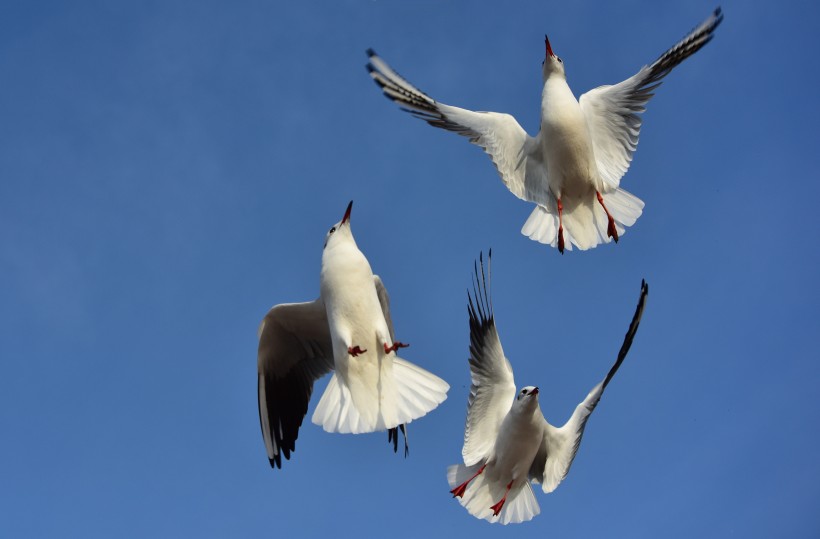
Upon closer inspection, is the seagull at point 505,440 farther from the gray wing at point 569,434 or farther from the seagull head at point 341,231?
the seagull head at point 341,231

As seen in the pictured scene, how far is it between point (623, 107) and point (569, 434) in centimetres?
267

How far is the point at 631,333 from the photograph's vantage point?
880 cm

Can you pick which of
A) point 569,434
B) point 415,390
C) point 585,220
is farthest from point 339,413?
point 585,220

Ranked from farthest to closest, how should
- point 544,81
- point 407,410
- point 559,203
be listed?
point 544,81 → point 559,203 → point 407,410

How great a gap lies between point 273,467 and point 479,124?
3262 millimetres

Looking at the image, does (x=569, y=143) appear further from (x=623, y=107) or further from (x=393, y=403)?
(x=393, y=403)

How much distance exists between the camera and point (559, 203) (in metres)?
8.56

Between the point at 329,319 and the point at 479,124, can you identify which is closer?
the point at 329,319

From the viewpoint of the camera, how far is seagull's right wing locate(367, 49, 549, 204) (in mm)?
8844

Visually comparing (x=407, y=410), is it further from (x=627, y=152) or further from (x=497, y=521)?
(x=627, y=152)

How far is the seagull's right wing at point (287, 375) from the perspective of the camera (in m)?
8.73

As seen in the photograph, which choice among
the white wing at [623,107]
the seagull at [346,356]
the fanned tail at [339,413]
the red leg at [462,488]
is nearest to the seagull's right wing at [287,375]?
the seagull at [346,356]

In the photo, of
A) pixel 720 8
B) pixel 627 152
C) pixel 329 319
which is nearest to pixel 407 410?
pixel 329 319

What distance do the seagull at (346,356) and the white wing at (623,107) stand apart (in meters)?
2.09
